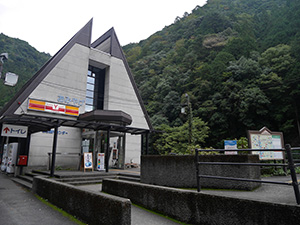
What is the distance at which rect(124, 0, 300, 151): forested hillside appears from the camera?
27359 millimetres

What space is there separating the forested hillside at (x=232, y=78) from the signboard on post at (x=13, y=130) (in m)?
19.3

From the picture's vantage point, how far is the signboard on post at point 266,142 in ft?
27.3

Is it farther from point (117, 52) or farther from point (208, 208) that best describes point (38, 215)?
point (117, 52)

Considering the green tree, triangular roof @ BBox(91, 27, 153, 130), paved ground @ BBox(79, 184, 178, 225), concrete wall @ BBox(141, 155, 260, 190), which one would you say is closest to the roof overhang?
triangular roof @ BBox(91, 27, 153, 130)

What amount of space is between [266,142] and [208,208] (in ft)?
20.2

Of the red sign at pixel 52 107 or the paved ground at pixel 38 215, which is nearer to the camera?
the paved ground at pixel 38 215

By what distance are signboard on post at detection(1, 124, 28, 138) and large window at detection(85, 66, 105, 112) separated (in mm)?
8664

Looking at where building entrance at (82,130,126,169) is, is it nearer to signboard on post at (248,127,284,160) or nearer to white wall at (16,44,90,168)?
white wall at (16,44,90,168)

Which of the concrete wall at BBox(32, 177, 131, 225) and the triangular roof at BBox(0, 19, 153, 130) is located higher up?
the triangular roof at BBox(0, 19, 153, 130)

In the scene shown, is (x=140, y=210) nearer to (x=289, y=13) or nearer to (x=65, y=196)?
(x=65, y=196)

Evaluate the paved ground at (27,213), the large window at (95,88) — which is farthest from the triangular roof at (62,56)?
the paved ground at (27,213)

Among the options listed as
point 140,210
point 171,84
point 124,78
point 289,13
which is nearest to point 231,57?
point 171,84

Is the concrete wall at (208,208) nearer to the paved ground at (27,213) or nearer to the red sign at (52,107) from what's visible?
the paved ground at (27,213)

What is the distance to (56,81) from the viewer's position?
53.6ft
